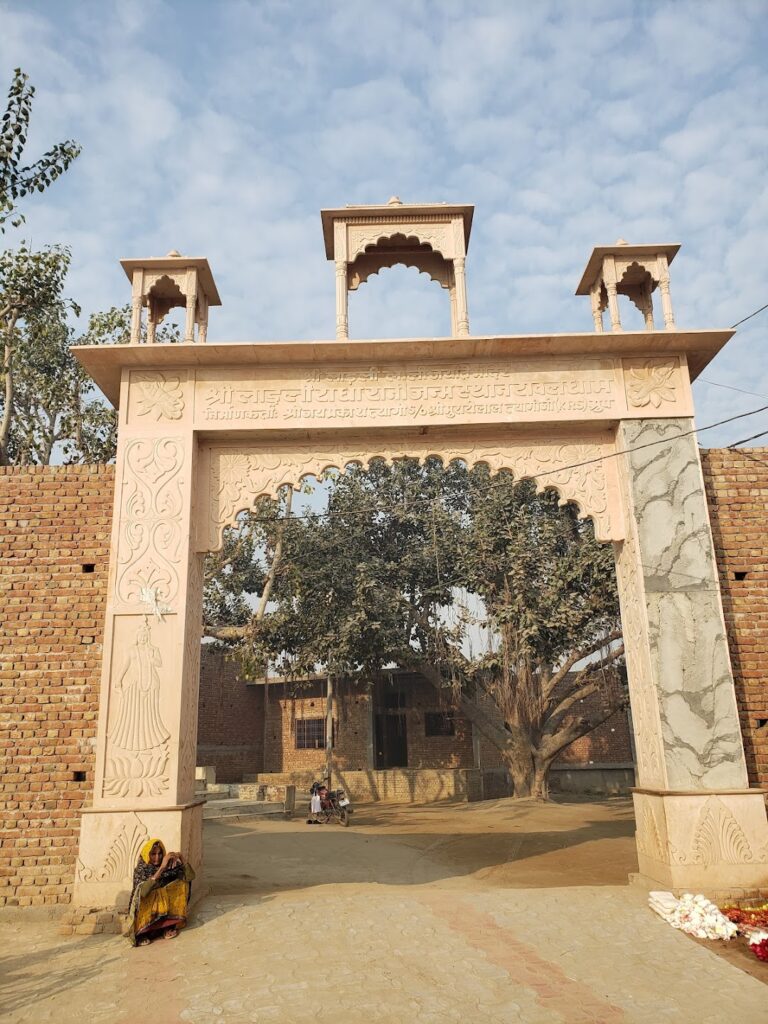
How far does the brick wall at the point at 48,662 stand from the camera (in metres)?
6.57

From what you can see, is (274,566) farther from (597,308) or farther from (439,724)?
(597,308)

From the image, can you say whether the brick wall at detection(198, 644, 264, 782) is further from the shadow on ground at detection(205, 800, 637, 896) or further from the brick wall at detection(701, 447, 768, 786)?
the brick wall at detection(701, 447, 768, 786)

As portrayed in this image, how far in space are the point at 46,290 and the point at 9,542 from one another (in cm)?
511

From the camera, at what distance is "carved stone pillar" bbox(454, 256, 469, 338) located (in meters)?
7.59

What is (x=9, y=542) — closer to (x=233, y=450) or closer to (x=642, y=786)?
(x=233, y=450)

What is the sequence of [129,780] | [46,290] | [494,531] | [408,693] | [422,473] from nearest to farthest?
[129,780] → [46,290] → [494,531] → [422,473] → [408,693]

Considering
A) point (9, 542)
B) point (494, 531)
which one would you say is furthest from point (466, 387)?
point (494, 531)

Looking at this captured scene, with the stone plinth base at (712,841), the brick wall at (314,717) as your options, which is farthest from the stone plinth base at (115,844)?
the brick wall at (314,717)

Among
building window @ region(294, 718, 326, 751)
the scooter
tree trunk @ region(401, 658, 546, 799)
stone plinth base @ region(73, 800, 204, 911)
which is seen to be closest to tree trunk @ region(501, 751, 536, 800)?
tree trunk @ region(401, 658, 546, 799)

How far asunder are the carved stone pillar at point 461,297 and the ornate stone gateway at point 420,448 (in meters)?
0.02

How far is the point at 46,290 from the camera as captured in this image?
430 inches

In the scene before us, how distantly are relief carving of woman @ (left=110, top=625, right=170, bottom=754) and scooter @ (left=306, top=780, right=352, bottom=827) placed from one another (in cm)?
989

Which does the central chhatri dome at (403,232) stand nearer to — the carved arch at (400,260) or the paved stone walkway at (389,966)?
the carved arch at (400,260)

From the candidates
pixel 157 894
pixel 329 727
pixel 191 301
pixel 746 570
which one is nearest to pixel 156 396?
pixel 191 301
